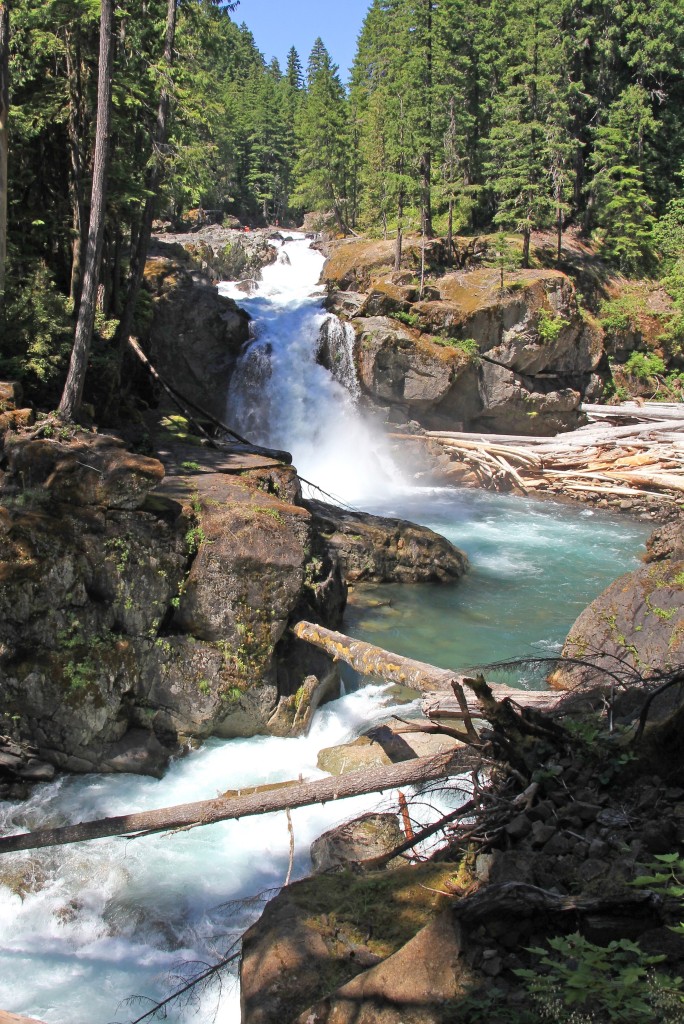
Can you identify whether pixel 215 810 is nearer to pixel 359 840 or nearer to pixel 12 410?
pixel 359 840

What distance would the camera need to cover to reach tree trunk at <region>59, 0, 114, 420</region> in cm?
1112

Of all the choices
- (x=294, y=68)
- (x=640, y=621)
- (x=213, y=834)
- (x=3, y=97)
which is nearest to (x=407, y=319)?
(x=3, y=97)

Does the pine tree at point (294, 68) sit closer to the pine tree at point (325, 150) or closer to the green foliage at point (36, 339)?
the pine tree at point (325, 150)

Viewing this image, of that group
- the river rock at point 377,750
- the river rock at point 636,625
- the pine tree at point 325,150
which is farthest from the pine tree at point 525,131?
the river rock at point 377,750

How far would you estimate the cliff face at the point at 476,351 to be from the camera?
944 inches

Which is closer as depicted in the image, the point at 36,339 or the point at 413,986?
the point at 413,986

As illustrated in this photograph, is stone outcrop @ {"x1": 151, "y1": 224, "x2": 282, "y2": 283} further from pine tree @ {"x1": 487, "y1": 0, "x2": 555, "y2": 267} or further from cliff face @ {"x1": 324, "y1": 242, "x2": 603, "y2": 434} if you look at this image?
pine tree @ {"x1": 487, "y1": 0, "x2": 555, "y2": 267}

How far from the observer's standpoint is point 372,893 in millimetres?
4375

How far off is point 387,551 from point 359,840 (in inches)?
325

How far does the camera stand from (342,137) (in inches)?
1564

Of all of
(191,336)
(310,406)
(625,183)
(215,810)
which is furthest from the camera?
(625,183)

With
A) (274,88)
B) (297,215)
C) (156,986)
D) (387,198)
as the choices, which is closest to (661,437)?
(387,198)

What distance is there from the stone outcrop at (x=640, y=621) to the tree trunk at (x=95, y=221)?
7.77 meters

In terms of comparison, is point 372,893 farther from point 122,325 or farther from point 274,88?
point 274,88
